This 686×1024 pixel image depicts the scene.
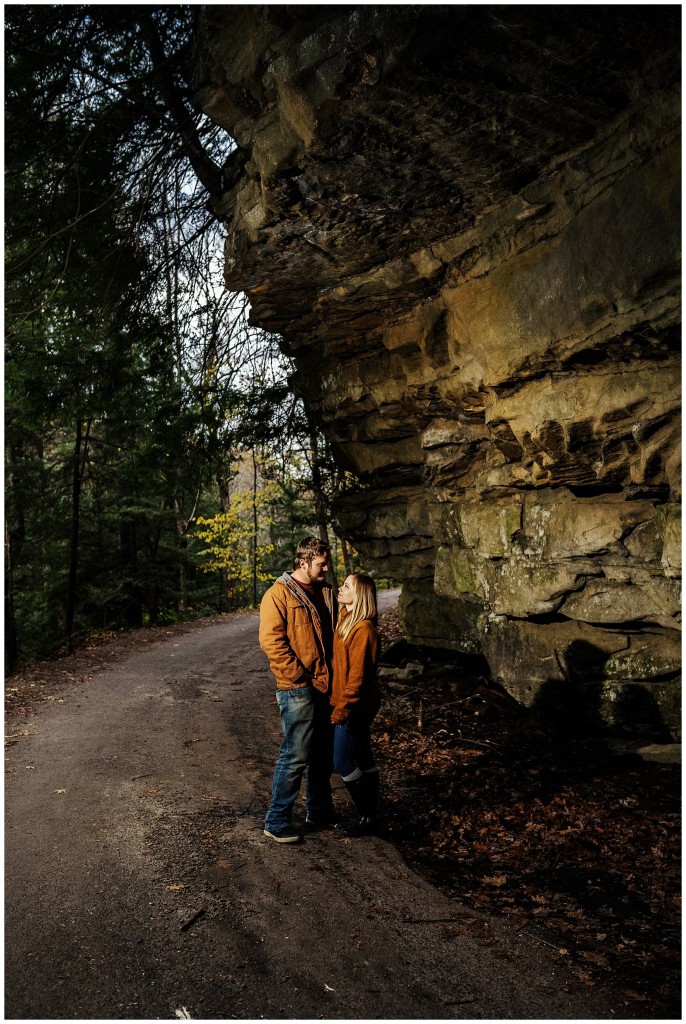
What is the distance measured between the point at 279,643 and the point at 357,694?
77 centimetres

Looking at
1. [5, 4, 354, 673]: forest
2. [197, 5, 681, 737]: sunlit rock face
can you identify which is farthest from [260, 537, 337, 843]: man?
[5, 4, 354, 673]: forest

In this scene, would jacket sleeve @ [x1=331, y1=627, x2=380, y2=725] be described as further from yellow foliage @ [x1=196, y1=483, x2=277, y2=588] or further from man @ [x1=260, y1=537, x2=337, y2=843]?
yellow foliage @ [x1=196, y1=483, x2=277, y2=588]

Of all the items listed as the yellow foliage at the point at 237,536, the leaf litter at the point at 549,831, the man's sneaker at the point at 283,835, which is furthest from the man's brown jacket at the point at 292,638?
the yellow foliage at the point at 237,536

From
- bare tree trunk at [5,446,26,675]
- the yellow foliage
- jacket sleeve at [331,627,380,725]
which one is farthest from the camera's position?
the yellow foliage

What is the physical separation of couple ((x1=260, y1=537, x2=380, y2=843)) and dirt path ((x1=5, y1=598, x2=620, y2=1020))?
33 centimetres

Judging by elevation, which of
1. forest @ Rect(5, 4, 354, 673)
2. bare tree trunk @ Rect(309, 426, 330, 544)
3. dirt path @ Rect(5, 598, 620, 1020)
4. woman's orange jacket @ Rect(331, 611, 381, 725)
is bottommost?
dirt path @ Rect(5, 598, 620, 1020)

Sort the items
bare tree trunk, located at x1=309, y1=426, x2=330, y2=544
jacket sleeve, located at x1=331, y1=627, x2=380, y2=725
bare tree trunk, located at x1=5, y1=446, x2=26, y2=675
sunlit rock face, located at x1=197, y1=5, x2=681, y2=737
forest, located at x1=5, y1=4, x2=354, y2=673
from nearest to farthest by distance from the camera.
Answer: sunlit rock face, located at x1=197, y1=5, x2=681, y2=737, jacket sleeve, located at x1=331, y1=627, x2=380, y2=725, forest, located at x1=5, y1=4, x2=354, y2=673, bare tree trunk, located at x1=309, y1=426, x2=330, y2=544, bare tree trunk, located at x1=5, y1=446, x2=26, y2=675

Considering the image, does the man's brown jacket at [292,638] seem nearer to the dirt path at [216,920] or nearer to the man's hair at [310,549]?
the man's hair at [310,549]

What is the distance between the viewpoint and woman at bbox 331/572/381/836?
469 centimetres

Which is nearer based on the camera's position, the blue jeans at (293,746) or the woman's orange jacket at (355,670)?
the blue jeans at (293,746)

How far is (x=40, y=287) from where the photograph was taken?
27.5ft

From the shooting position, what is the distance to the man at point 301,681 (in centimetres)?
456

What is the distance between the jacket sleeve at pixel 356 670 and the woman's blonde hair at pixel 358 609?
88 mm

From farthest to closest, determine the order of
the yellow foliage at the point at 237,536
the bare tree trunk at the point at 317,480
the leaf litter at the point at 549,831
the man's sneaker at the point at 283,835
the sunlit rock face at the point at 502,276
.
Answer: the yellow foliage at the point at 237,536, the bare tree trunk at the point at 317,480, the man's sneaker at the point at 283,835, the sunlit rock face at the point at 502,276, the leaf litter at the point at 549,831
